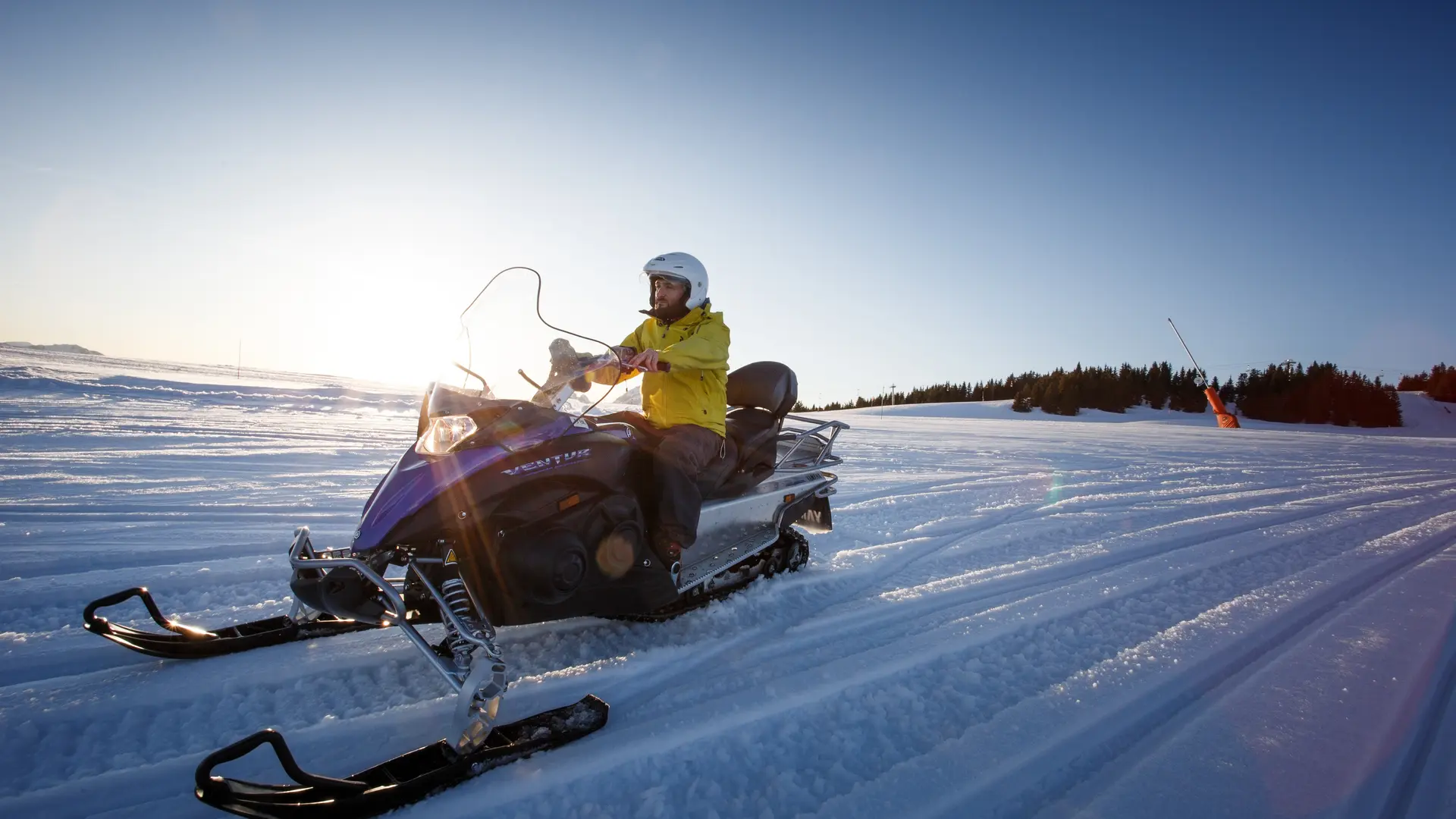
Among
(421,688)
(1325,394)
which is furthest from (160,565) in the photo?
(1325,394)

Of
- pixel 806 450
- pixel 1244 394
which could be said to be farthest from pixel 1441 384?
pixel 806 450

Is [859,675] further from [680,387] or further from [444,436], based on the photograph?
[444,436]

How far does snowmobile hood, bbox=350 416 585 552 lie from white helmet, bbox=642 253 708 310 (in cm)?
129

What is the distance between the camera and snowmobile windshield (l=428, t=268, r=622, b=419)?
3041 millimetres

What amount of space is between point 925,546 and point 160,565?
5.06m

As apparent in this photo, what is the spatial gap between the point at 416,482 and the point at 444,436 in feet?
0.69

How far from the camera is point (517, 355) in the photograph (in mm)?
3258

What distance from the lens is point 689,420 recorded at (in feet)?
12.0

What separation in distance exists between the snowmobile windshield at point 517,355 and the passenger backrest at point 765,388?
3.88 ft

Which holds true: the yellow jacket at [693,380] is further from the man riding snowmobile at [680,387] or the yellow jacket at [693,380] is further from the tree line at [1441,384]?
the tree line at [1441,384]

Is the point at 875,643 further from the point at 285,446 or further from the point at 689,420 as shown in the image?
the point at 285,446

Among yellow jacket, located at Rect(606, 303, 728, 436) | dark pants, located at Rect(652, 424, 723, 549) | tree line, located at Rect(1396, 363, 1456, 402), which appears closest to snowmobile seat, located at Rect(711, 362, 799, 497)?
yellow jacket, located at Rect(606, 303, 728, 436)

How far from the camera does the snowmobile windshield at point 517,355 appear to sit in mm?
3041

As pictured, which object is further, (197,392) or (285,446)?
(197,392)
